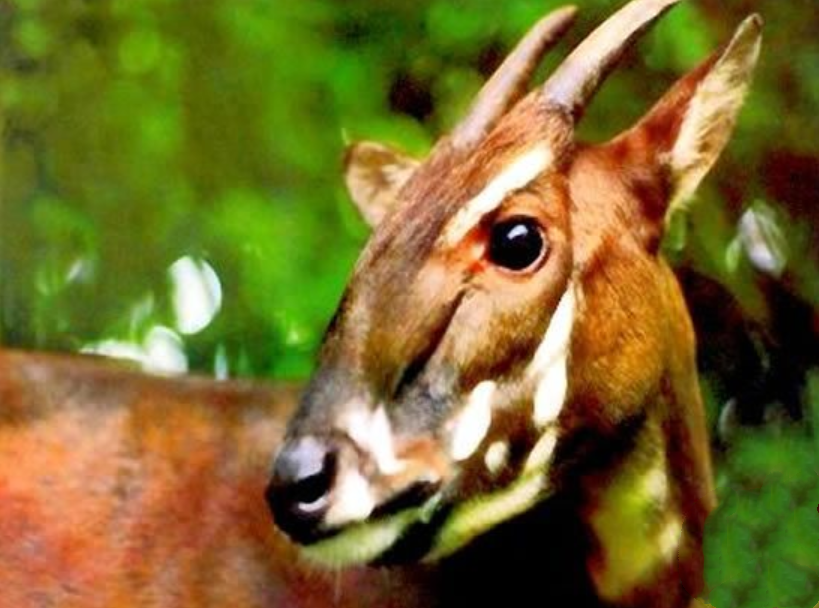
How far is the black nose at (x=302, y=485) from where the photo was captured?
103cm

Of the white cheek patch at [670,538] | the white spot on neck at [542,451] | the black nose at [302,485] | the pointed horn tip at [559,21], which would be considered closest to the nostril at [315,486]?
the black nose at [302,485]

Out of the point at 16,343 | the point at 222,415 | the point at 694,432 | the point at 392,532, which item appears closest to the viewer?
the point at 392,532

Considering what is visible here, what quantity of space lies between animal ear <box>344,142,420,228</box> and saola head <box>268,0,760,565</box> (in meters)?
0.10

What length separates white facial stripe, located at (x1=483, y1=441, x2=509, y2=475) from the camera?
1.05 m

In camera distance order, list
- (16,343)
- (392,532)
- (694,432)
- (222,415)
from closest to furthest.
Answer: (392,532), (694,432), (222,415), (16,343)

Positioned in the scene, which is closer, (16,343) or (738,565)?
(738,565)

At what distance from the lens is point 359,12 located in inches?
53.0

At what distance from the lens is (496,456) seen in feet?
3.47

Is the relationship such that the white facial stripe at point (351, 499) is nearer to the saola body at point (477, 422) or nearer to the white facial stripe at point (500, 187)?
the saola body at point (477, 422)

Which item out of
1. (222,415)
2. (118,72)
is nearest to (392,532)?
(222,415)

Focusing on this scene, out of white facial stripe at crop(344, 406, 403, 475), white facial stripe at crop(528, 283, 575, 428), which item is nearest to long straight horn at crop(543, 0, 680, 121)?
white facial stripe at crop(528, 283, 575, 428)

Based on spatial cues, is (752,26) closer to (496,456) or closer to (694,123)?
(694,123)

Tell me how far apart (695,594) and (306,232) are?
0.39 meters

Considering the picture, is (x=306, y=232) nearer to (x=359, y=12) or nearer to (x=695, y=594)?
(x=359, y=12)
